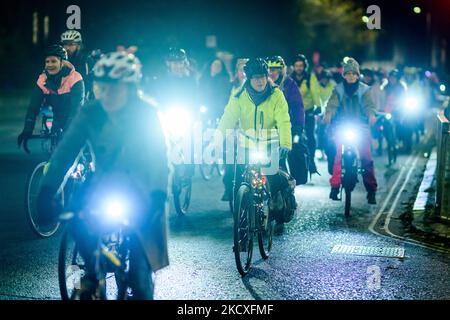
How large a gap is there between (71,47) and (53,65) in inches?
56.4

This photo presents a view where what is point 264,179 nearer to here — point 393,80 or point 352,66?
point 352,66

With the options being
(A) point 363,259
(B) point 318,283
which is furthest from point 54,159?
(A) point 363,259

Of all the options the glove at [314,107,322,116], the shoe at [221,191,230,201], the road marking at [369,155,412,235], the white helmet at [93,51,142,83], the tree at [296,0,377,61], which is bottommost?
the road marking at [369,155,412,235]

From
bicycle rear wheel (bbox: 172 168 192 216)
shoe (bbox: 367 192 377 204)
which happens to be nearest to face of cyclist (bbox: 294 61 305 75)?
shoe (bbox: 367 192 377 204)

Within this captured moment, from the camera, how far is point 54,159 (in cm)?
512

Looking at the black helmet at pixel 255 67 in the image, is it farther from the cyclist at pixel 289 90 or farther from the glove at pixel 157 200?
the glove at pixel 157 200

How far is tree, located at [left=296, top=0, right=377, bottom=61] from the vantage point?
196ft

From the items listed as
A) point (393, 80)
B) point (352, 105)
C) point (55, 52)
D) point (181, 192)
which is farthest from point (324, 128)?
point (55, 52)

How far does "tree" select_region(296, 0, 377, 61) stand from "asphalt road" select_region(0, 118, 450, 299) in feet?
153

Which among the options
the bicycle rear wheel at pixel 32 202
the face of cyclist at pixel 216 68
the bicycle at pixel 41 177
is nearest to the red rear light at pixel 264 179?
the bicycle at pixel 41 177

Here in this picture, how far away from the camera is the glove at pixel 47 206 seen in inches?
195

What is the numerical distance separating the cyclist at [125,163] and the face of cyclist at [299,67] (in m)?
9.04

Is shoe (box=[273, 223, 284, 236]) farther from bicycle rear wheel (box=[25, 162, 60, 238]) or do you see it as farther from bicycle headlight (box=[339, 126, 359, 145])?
bicycle rear wheel (box=[25, 162, 60, 238])

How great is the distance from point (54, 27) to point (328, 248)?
89.1 ft
